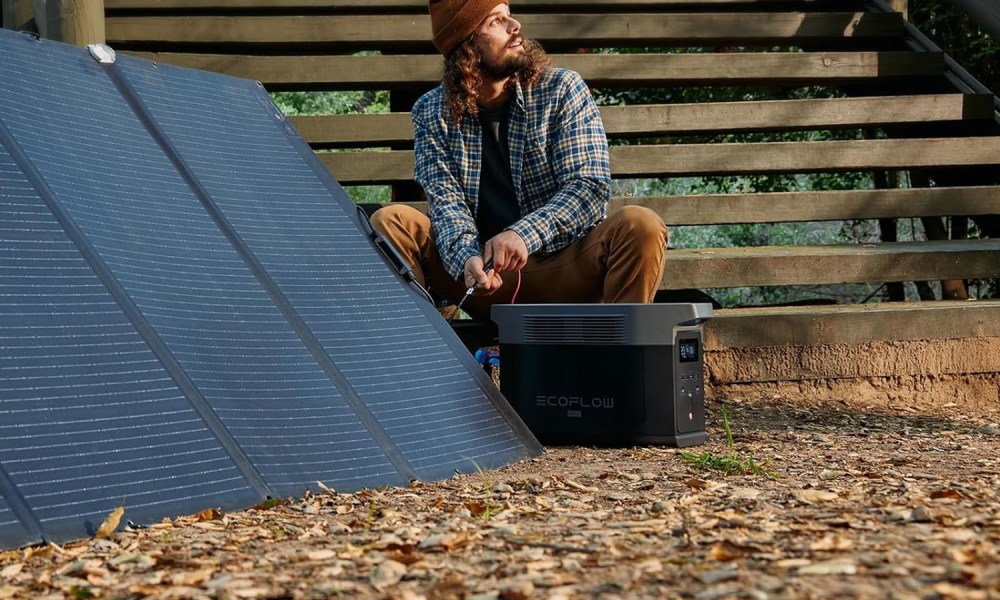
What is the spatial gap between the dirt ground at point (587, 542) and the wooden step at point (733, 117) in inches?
101

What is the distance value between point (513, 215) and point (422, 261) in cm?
34

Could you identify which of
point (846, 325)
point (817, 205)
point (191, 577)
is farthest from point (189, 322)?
point (817, 205)

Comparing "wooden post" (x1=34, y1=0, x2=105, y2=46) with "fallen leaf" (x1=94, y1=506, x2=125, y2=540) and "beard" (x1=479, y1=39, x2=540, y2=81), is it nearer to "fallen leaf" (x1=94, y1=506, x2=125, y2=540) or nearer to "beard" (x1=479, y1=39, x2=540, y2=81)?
"beard" (x1=479, y1=39, x2=540, y2=81)

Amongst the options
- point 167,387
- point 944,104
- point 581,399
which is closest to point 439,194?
point 581,399

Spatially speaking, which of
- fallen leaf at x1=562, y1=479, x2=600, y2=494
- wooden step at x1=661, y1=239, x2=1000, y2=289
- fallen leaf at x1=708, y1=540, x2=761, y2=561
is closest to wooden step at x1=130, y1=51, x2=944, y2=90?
wooden step at x1=661, y1=239, x2=1000, y2=289

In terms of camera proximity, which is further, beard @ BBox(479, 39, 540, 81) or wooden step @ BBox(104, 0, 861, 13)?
wooden step @ BBox(104, 0, 861, 13)

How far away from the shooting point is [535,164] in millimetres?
4047

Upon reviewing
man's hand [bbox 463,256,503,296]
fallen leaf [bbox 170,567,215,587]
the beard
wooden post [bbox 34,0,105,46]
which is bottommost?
fallen leaf [bbox 170,567,215,587]

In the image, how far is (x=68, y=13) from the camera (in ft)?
15.4

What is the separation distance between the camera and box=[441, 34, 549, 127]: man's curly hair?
400 centimetres

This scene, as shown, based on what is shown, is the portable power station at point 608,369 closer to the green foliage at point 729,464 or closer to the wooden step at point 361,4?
the green foliage at point 729,464

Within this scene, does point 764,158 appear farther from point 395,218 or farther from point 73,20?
point 73,20

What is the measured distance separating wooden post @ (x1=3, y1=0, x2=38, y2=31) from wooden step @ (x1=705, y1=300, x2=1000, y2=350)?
319 cm

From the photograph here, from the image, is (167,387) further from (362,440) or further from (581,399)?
(581,399)
